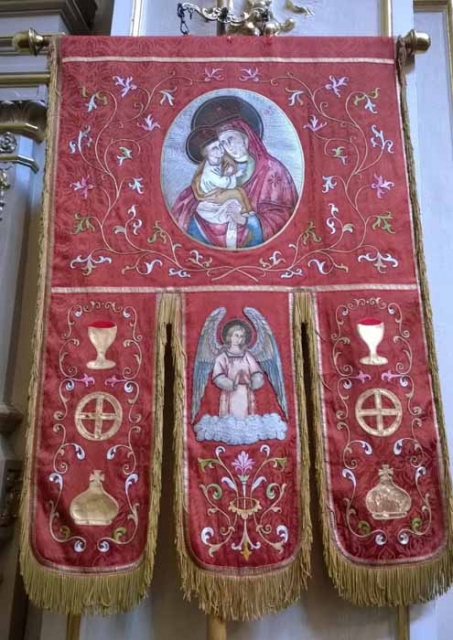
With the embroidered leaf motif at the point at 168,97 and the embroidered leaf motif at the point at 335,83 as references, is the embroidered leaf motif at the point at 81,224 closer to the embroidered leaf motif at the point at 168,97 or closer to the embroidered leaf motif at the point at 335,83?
the embroidered leaf motif at the point at 168,97

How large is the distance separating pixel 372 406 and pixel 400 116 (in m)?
1.00

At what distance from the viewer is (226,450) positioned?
5.97ft

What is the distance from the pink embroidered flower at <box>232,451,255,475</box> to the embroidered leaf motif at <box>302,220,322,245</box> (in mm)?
707

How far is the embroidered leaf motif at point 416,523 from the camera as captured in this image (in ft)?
5.82

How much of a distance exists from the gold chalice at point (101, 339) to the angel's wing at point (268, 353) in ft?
1.41

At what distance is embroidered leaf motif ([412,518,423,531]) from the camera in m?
1.77

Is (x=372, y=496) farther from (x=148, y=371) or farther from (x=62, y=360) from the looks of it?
(x=62, y=360)

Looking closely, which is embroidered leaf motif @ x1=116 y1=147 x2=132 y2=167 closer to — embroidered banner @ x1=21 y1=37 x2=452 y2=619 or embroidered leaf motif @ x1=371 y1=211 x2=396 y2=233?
embroidered banner @ x1=21 y1=37 x2=452 y2=619

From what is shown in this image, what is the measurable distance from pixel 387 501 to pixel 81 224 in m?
1.28

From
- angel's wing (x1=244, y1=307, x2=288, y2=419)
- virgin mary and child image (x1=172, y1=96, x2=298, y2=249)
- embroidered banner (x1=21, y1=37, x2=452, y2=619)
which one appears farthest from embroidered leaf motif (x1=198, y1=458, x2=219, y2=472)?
virgin mary and child image (x1=172, y1=96, x2=298, y2=249)

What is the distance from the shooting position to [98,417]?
6.11 feet

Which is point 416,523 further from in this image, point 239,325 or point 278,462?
point 239,325

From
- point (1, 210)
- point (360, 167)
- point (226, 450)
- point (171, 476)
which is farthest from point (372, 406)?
point (1, 210)

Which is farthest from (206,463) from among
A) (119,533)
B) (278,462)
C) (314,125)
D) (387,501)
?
(314,125)
